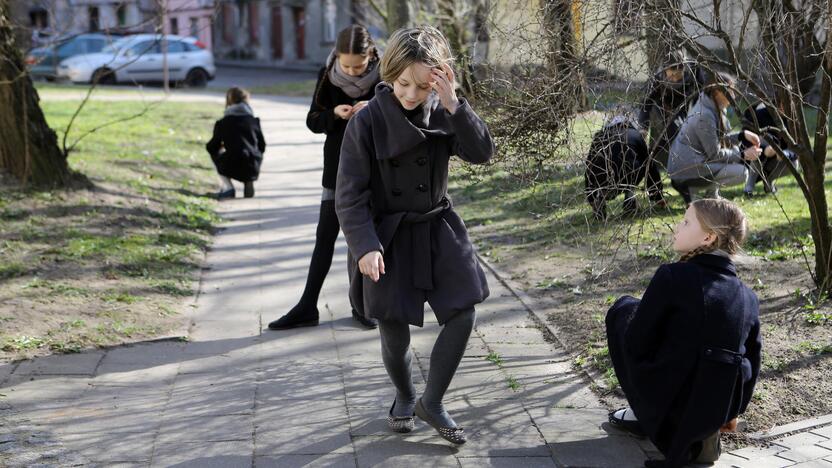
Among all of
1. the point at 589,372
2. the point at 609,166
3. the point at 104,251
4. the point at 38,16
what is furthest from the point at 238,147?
the point at 38,16

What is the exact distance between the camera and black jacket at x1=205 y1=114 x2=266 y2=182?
11.1m

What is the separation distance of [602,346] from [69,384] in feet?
9.30

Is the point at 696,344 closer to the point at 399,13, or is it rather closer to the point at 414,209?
the point at 414,209

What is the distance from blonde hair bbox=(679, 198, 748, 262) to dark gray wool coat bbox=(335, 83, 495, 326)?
89 centimetres

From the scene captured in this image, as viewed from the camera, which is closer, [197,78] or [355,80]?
[355,80]

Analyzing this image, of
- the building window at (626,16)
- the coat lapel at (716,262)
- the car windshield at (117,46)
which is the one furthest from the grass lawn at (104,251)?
the coat lapel at (716,262)

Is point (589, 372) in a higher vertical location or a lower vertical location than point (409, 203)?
lower

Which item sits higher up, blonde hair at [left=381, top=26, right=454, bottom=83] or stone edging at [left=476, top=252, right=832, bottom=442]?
blonde hair at [left=381, top=26, right=454, bottom=83]

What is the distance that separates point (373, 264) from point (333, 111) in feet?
6.43

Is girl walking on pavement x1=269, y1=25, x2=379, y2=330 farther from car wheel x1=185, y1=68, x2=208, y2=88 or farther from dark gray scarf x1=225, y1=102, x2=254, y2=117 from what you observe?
car wheel x1=185, y1=68, x2=208, y2=88

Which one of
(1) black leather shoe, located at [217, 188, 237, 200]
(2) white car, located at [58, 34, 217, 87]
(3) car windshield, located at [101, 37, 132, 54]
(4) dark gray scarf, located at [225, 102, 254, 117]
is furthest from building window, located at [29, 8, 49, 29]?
(1) black leather shoe, located at [217, 188, 237, 200]

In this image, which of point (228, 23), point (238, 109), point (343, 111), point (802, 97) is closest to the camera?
point (802, 97)

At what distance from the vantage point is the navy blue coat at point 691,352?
3873 mm

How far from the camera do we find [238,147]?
11.2 m
